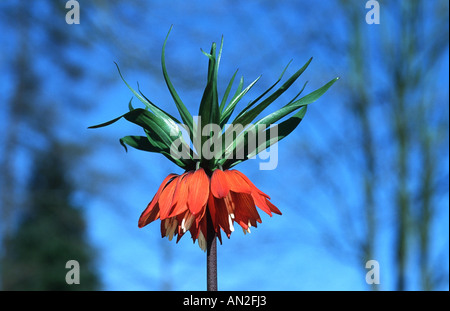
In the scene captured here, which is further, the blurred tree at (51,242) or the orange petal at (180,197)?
the blurred tree at (51,242)

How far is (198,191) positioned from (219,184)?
0.13ft

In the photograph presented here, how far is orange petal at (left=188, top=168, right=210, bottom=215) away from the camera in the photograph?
924mm

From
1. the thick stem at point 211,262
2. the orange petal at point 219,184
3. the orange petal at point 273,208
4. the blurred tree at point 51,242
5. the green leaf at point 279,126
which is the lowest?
the thick stem at point 211,262

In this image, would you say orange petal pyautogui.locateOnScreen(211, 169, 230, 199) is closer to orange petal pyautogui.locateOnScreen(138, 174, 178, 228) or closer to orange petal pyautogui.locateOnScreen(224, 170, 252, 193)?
orange petal pyautogui.locateOnScreen(224, 170, 252, 193)

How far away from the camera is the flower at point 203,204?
936mm

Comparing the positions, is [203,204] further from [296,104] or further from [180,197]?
[296,104]

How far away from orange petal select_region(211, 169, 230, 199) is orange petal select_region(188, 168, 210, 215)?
2 cm

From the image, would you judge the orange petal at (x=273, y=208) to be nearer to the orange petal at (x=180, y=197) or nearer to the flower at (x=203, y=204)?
the flower at (x=203, y=204)

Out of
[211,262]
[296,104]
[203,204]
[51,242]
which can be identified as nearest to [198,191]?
[203,204]

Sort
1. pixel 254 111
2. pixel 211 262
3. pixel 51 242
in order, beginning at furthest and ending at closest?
pixel 51 242 → pixel 254 111 → pixel 211 262

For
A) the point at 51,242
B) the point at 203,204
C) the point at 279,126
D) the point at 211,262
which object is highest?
the point at 51,242

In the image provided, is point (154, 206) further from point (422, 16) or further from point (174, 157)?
point (422, 16)

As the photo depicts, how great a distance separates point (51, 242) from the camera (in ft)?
32.9

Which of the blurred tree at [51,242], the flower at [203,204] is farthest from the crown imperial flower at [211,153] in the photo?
the blurred tree at [51,242]
